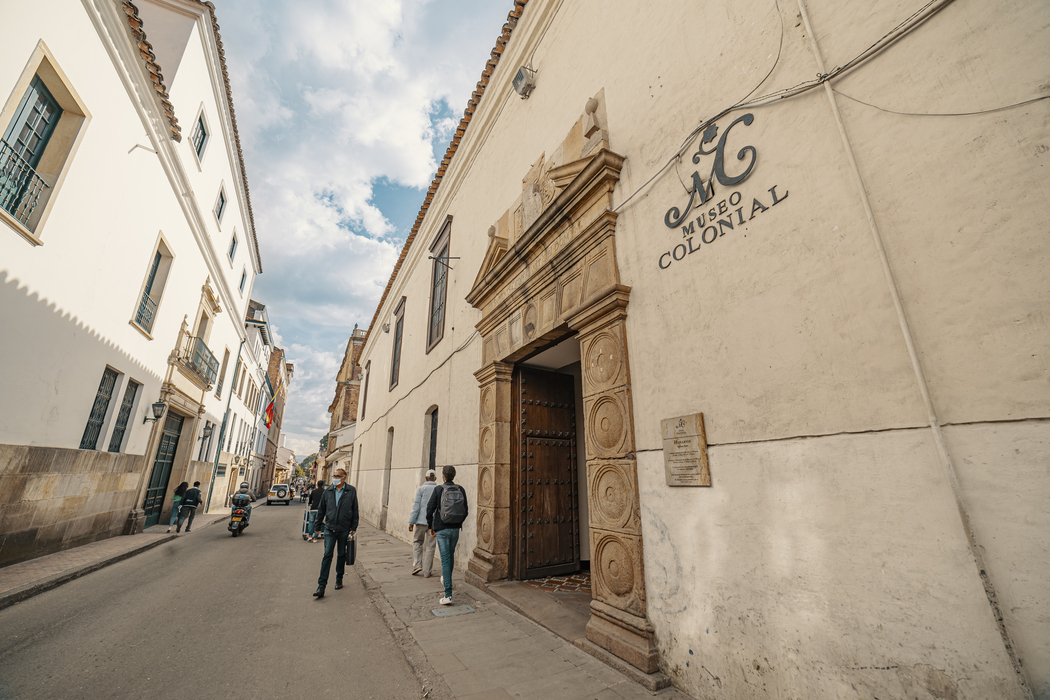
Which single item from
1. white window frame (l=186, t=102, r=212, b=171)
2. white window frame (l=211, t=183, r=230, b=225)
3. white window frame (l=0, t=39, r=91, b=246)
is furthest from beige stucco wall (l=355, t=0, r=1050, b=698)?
white window frame (l=211, t=183, r=230, b=225)

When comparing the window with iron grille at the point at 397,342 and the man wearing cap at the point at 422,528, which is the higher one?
the window with iron grille at the point at 397,342

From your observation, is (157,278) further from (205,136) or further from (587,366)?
(587,366)

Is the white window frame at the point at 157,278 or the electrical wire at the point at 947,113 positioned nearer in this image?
the electrical wire at the point at 947,113

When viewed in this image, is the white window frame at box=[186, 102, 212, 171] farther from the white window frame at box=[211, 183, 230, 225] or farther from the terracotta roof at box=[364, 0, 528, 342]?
the terracotta roof at box=[364, 0, 528, 342]

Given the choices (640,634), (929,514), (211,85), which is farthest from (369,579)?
(211,85)

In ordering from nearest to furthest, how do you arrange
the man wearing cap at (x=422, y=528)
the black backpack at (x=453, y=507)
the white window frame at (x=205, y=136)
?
the black backpack at (x=453, y=507), the man wearing cap at (x=422, y=528), the white window frame at (x=205, y=136)

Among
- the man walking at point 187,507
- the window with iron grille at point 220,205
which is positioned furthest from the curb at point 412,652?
the window with iron grille at point 220,205

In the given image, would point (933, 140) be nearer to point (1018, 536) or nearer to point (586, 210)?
point (1018, 536)

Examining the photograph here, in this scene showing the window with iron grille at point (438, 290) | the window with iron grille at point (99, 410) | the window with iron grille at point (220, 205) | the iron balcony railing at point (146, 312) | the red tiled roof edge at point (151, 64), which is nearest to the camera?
the red tiled roof edge at point (151, 64)

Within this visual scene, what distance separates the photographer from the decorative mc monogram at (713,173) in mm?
2959

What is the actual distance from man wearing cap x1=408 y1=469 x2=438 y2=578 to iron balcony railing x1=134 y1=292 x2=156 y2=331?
8.20 m

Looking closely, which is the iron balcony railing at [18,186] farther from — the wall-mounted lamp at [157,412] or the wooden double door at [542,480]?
the wooden double door at [542,480]

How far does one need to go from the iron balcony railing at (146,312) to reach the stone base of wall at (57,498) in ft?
9.88

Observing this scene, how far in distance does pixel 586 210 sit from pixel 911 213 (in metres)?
2.87
